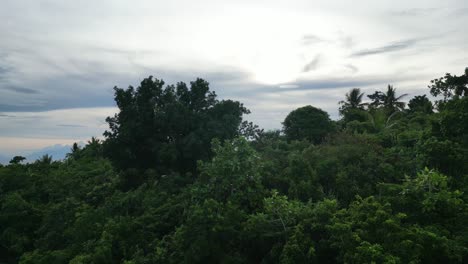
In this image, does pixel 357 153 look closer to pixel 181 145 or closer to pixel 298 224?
pixel 298 224

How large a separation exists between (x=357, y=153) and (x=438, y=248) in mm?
5895

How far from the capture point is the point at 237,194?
462 inches

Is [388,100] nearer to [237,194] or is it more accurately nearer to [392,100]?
[392,100]

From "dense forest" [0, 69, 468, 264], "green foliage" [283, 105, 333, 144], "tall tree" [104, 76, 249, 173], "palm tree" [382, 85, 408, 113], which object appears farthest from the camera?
"palm tree" [382, 85, 408, 113]

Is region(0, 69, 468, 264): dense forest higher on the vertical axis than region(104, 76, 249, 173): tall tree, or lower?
lower

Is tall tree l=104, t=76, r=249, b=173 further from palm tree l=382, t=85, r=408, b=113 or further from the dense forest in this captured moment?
palm tree l=382, t=85, r=408, b=113

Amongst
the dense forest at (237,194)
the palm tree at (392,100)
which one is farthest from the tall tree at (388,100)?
the dense forest at (237,194)

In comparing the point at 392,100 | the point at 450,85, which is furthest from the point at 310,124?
the point at 392,100

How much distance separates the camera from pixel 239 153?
1217 cm

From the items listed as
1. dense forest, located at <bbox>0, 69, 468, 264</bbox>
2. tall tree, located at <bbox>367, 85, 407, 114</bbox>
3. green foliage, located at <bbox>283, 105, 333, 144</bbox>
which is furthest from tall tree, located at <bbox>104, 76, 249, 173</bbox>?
tall tree, located at <bbox>367, 85, 407, 114</bbox>

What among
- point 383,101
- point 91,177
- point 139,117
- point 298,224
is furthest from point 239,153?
point 383,101

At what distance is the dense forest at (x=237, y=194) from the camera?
Answer: 28.6ft

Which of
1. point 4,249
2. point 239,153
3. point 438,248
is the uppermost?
point 239,153

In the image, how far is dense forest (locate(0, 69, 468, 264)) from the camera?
8703 millimetres
